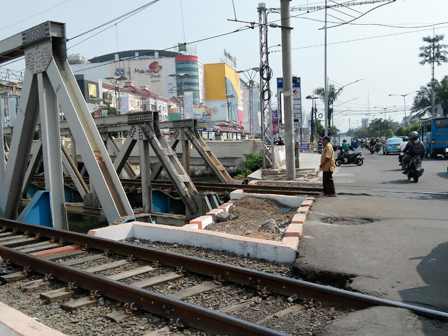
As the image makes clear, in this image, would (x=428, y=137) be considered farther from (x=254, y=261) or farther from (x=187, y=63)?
(x=187, y=63)

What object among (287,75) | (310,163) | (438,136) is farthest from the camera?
(310,163)

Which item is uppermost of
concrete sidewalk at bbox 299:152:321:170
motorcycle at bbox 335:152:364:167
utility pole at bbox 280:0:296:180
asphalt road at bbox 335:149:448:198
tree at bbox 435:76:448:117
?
tree at bbox 435:76:448:117

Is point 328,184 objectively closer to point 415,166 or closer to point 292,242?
point 415,166

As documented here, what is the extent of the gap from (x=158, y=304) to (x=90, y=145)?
5.52 metres

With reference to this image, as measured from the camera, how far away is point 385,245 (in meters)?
6.46

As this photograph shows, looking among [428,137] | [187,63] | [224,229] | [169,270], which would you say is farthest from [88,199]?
[187,63]

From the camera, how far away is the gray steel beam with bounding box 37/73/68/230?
31.6ft

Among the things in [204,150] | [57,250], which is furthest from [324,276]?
[204,150]

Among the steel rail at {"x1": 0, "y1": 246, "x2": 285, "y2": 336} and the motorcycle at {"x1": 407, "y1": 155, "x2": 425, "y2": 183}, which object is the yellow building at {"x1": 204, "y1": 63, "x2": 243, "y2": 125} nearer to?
the motorcycle at {"x1": 407, "y1": 155, "x2": 425, "y2": 183}

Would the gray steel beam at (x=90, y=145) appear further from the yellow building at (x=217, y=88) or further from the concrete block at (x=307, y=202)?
the yellow building at (x=217, y=88)

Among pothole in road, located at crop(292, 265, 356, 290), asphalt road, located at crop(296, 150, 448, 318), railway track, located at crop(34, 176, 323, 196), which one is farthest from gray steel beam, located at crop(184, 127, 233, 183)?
pothole in road, located at crop(292, 265, 356, 290)

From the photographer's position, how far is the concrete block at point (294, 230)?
679cm

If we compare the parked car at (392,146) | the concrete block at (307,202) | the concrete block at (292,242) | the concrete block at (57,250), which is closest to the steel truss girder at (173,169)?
the concrete block at (307,202)

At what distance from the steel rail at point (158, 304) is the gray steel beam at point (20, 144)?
16.8ft
